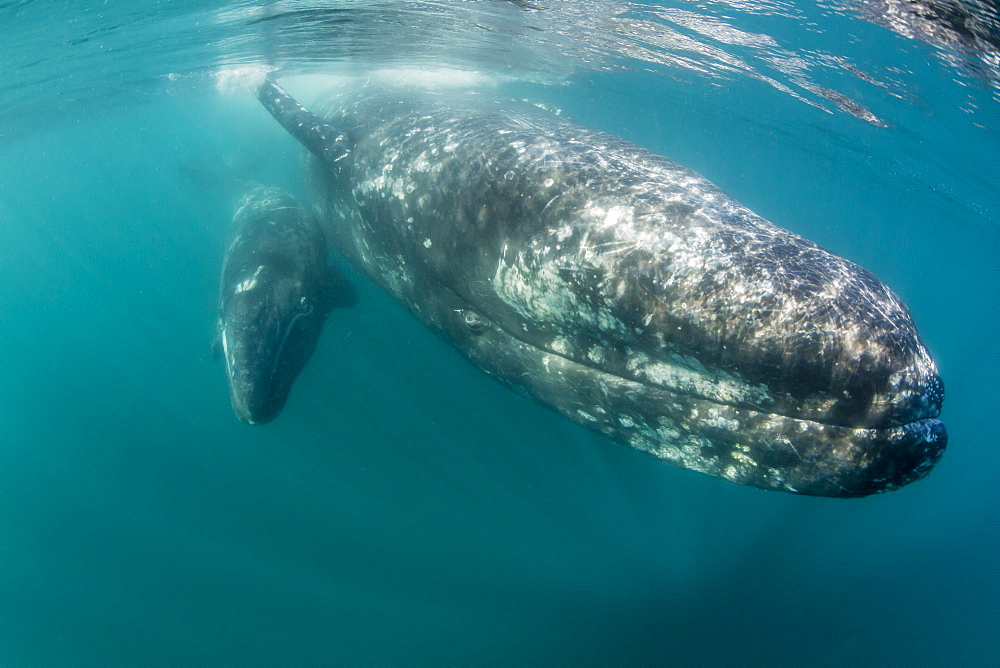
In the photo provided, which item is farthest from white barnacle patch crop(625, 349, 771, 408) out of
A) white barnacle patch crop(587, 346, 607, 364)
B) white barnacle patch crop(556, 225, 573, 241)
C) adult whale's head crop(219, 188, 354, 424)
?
adult whale's head crop(219, 188, 354, 424)

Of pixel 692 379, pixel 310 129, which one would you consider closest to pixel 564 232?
pixel 692 379

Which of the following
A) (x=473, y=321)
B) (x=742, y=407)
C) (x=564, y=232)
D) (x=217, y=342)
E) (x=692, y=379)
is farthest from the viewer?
(x=217, y=342)

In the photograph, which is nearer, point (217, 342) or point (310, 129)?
point (310, 129)

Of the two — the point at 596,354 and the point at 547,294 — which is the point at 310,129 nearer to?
the point at 547,294

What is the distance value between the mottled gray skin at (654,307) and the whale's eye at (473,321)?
0.02 meters

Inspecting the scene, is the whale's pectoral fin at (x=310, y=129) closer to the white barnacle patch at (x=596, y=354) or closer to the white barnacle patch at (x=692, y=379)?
the white barnacle patch at (x=596, y=354)

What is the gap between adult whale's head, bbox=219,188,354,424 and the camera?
697cm

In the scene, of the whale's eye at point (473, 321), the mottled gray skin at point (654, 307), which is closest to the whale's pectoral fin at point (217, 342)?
the mottled gray skin at point (654, 307)

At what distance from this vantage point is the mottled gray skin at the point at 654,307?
3400 mm

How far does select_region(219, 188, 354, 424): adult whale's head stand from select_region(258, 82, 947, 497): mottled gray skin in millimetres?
2227

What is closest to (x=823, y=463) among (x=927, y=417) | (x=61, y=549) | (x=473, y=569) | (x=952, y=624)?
(x=927, y=417)

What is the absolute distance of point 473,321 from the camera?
18.9 ft

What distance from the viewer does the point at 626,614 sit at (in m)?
14.8

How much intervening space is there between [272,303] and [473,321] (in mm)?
3837
